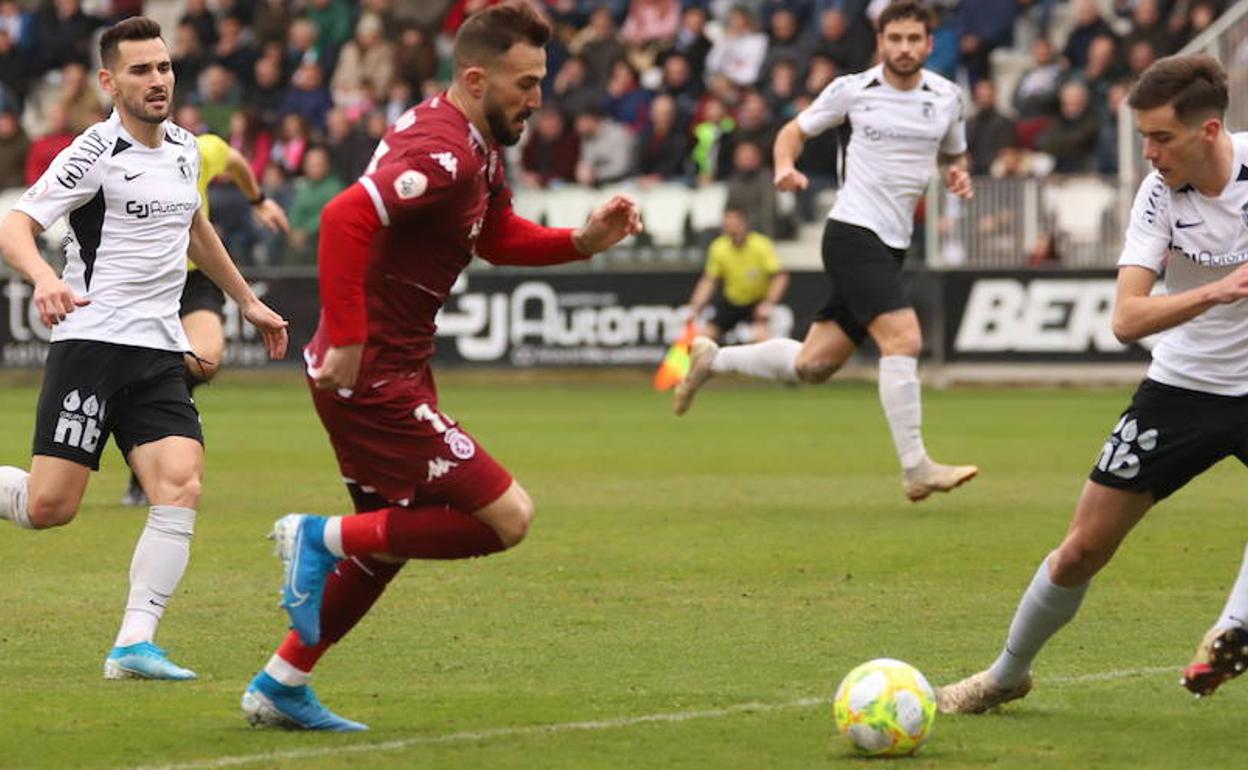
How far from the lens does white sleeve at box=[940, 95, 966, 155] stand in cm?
1368

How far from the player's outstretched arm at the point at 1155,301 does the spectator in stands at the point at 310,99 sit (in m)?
24.2

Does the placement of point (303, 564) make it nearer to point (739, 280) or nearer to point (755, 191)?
point (739, 280)

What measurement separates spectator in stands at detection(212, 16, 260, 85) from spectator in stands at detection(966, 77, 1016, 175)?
10.6 m

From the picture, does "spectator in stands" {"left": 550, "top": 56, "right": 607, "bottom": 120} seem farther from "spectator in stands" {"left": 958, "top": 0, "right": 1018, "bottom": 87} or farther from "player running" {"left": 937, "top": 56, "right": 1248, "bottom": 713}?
"player running" {"left": 937, "top": 56, "right": 1248, "bottom": 713}

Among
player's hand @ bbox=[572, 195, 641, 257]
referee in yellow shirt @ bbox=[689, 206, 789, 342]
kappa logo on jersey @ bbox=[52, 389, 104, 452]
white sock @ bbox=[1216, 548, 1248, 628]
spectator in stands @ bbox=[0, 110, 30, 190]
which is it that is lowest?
referee in yellow shirt @ bbox=[689, 206, 789, 342]

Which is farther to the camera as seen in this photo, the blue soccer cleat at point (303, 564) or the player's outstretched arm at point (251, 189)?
the player's outstretched arm at point (251, 189)

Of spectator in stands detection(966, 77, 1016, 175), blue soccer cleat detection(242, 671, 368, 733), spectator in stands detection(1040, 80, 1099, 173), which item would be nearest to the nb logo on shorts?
blue soccer cleat detection(242, 671, 368, 733)

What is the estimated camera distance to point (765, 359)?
14.3 m

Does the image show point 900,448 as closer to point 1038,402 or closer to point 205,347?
point 205,347

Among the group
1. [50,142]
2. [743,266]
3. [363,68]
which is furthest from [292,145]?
[743,266]

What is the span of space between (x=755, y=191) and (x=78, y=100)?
10081mm

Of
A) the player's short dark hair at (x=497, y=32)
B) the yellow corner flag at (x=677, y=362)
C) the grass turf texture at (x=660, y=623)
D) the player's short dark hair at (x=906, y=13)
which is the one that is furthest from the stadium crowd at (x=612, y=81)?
the player's short dark hair at (x=497, y=32)

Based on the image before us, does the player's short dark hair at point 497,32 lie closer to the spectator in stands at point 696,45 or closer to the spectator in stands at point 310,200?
the spectator in stands at point 310,200

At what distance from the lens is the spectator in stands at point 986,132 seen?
25812mm
